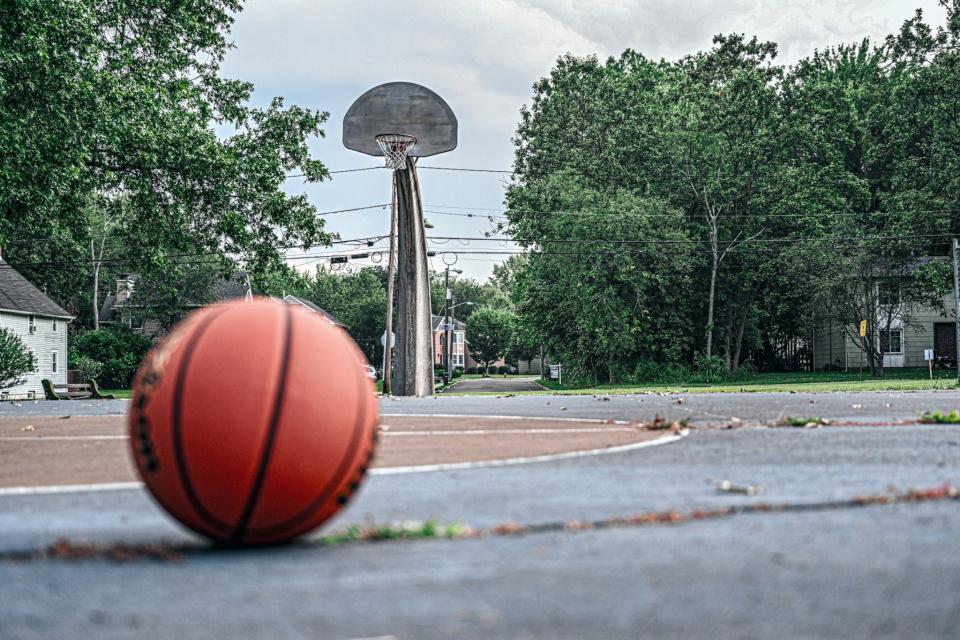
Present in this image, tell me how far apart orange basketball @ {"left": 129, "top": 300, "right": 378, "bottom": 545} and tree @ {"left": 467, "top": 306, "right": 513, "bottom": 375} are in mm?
120155

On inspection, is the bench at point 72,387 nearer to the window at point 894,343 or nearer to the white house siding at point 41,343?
the white house siding at point 41,343

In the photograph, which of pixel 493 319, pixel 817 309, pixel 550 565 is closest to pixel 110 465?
pixel 550 565

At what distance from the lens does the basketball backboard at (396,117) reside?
28031 mm

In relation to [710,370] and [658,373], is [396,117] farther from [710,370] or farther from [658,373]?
[710,370]

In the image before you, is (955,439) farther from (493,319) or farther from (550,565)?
(493,319)

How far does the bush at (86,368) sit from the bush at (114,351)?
5.10 ft

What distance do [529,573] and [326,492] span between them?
1.16 metres

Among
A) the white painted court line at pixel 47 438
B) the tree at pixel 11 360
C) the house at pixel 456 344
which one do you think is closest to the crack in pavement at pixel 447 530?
the white painted court line at pixel 47 438

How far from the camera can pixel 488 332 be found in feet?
416

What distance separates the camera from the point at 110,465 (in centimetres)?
880

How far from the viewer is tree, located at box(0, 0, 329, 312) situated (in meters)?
21.5

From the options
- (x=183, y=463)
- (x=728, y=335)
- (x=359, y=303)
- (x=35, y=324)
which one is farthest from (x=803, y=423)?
(x=359, y=303)

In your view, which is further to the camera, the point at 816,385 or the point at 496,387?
the point at 496,387

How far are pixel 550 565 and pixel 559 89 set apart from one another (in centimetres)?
5186
